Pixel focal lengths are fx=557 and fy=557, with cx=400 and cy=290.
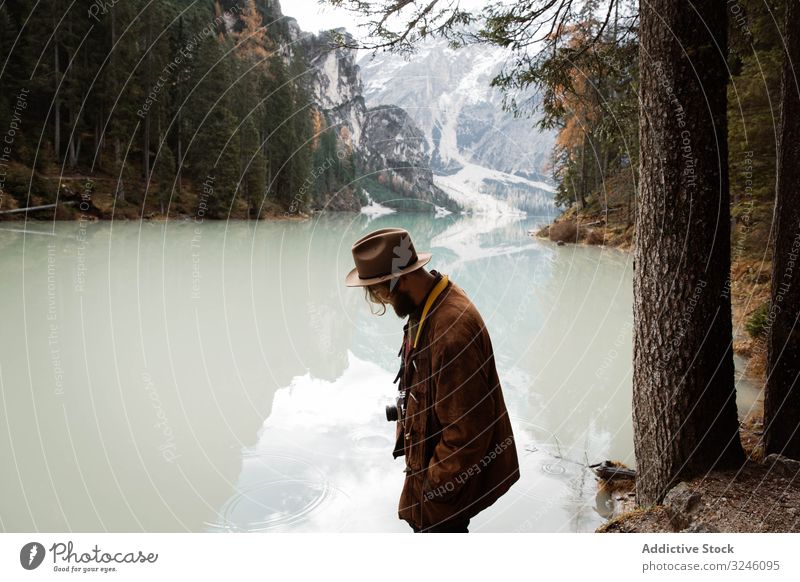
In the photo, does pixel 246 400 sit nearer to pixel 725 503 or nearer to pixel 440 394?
pixel 440 394

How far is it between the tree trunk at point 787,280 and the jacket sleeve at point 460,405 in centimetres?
279

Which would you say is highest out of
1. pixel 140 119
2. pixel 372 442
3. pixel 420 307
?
pixel 140 119

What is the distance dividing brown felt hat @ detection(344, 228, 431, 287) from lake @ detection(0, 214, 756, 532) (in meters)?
2.24

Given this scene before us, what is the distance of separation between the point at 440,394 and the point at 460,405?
89mm

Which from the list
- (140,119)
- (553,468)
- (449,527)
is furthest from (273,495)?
(140,119)

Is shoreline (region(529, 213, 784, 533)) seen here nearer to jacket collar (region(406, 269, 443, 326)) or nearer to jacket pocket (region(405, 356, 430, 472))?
jacket pocket (region(405, 356, 430, 472))

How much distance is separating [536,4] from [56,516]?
17.4ft

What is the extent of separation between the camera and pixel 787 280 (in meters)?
3.79

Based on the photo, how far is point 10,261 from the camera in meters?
13.6

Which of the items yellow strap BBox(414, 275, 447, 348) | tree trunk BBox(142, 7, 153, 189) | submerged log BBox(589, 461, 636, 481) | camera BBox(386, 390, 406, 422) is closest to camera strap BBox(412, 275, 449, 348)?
yellow strap BBox(414, 275, 447, 348)

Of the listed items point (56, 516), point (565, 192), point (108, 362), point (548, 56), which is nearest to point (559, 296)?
point (548, 56)

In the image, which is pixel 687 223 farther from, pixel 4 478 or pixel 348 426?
pixel 4 478

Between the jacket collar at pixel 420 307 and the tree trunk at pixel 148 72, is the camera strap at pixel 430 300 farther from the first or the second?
the tree trunk at pixel 148 72

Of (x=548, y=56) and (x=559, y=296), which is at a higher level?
(x=548, y=56)
